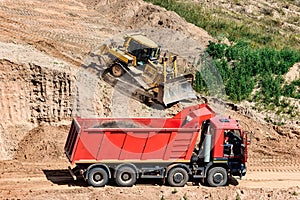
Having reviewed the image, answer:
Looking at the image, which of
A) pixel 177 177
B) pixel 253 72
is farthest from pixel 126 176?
pixel 253 72

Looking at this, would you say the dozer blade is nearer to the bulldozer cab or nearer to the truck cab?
the bulldozer cab

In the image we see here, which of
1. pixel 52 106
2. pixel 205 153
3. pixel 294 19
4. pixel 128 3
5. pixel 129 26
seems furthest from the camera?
pixel 294 19

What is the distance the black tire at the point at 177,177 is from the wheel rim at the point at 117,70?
831 cm

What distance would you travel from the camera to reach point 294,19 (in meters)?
44.3

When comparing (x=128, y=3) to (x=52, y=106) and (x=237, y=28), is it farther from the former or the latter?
(x=52, y=106)

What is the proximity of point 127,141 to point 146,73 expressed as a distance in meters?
7.71

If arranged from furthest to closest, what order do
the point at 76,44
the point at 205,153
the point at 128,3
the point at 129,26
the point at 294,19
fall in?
the point at 294,19 → the point at 128,3 → the point at 129,26 → the point at 76,44 → the point at 205,153

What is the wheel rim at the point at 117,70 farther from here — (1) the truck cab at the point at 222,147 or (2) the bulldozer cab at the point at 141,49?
(1) the truck cab at the point at 222,147

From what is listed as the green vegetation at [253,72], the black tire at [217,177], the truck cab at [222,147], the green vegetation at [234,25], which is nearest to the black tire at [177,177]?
the truck cab at [222,147]

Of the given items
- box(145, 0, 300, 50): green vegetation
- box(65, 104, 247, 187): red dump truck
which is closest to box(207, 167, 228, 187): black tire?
box(65, 104, 247, 187): red dump truck

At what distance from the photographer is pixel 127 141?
1352cm

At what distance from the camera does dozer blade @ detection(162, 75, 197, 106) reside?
2003cm

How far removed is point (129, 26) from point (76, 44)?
499 centimetres

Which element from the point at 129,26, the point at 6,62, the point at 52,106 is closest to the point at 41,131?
the point at 52,106
